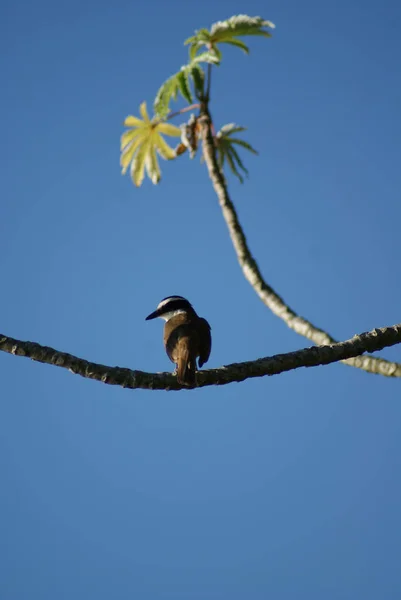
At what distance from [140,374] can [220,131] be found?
7.01 m

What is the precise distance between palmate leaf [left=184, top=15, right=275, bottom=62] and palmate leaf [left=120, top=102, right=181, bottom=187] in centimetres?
145

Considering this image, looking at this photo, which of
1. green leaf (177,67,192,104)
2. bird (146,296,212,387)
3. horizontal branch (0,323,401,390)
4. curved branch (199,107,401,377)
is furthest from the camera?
green leaf (177,67,192,104)

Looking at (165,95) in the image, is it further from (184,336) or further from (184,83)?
(184,336)

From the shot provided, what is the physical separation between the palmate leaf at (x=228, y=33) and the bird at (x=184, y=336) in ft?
13.8

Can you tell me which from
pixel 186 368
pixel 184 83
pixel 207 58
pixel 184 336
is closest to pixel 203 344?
pixel 184 336

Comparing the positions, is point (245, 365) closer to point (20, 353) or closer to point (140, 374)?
point (140, 374)

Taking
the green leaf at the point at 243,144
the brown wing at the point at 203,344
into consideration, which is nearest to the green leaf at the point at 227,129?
the green leaf at the point at 243,144

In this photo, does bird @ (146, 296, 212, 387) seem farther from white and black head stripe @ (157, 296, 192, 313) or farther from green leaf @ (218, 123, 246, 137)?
green leaf @ (218, 123, 246, 137)

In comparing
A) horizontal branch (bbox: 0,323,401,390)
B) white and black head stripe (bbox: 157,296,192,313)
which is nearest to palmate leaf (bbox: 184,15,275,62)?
white and black head stripe (bbox: 157,296,192,313)

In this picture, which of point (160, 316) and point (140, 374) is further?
point (160, 316)

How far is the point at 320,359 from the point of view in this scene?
6719 mm

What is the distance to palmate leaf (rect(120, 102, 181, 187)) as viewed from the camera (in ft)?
40.4

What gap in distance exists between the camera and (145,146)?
1249cm

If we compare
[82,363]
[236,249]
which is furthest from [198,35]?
[82,363]
